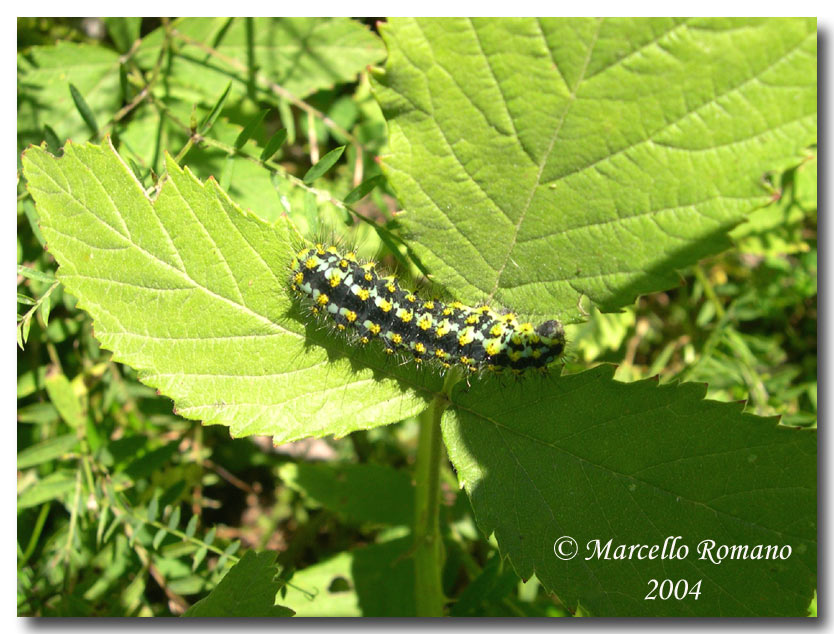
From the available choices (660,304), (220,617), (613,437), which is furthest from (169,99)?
(660,304)

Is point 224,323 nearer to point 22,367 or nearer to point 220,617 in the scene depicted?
point 220,617

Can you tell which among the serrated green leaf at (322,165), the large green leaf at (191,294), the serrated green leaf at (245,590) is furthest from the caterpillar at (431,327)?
the serrated green leaf at (245,590)

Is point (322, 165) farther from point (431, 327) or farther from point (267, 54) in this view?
point (267, 54)

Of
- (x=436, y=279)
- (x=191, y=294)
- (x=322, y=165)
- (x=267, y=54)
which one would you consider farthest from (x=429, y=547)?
(x=267, y=54)

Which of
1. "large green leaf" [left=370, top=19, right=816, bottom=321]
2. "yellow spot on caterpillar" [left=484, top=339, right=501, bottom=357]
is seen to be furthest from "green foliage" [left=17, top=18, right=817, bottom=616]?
"yellow spot on caterpillar" [left=484, top=339, right=501, bottom=357]

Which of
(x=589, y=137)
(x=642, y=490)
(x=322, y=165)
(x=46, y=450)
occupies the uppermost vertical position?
(x=322, y=165)

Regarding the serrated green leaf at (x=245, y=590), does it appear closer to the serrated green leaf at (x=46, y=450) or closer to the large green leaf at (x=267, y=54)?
the serrated green leaf at (x=46, y=450)

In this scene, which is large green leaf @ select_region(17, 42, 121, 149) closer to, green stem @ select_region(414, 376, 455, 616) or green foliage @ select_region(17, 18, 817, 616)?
green foliage @ select_region(17, 18, 817, 616)
